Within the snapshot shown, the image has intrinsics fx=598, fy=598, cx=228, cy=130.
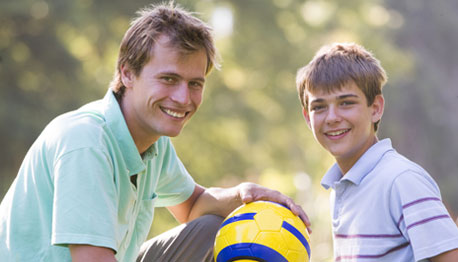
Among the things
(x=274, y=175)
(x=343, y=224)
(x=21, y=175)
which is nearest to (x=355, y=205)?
(x=343, y=224)

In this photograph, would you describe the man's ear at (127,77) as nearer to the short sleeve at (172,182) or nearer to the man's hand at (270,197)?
the short sleeve at (172,182)

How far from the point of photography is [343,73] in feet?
12.2

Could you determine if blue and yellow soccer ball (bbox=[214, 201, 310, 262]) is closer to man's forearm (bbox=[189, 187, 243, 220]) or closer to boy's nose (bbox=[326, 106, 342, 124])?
man's forearm (bbox=[189, 187, 243, 220])

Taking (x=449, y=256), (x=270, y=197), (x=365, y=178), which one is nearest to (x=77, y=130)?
(x=270, y=197)

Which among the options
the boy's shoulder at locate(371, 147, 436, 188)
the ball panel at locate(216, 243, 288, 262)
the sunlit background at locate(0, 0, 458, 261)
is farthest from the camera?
the sunlit background at locate(0, 0, 458, 261)

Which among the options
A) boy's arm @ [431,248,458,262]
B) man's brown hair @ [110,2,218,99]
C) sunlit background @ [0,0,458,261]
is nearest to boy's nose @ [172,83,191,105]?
man's brown hair @ [110,2,218,99]

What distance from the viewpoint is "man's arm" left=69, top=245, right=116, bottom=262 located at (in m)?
2.88

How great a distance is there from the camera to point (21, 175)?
328 centimetres

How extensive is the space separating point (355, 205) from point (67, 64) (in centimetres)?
1055

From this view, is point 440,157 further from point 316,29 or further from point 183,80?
point 183,80

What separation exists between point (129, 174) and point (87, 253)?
2.14 ft

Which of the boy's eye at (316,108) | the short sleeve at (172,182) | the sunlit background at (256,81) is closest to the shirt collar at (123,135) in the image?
the short sleeve at (172,182)

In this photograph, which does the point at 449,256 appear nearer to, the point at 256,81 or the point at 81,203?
the point at 81,203

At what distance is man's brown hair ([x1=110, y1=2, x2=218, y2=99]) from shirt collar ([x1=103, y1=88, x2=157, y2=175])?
0.88ft
